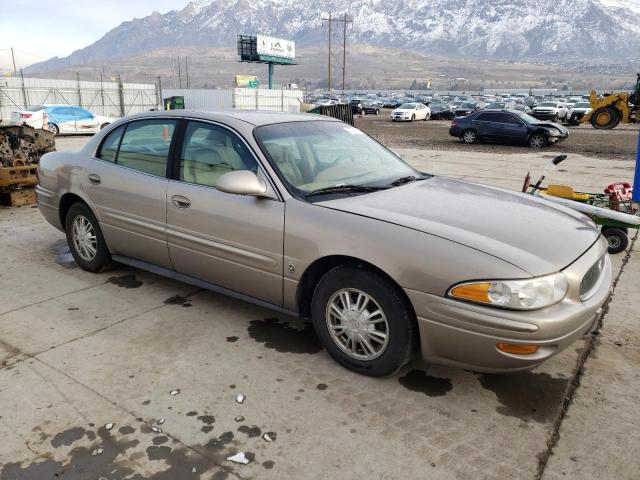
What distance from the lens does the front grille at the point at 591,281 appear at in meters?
2.92

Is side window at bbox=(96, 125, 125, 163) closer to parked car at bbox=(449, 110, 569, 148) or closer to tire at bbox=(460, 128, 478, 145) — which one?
parked car at bbox=(449, 110, 569, 148)

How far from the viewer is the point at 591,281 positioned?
3049mm

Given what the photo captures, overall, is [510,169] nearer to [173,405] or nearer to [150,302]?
[150,302]

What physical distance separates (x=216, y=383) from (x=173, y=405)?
30 cm

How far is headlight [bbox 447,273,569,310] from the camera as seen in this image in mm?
2641

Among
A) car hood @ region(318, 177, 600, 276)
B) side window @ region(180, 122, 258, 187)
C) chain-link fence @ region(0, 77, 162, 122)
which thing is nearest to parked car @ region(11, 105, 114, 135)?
chain-link fence @ region(0, 77, 162, 122)

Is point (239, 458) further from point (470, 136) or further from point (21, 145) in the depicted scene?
point (470, 136)

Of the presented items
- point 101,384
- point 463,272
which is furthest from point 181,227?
point 463,272

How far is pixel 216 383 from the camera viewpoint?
3.14 m

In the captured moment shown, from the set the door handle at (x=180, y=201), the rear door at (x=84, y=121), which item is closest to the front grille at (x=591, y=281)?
the door handle at (x=180, y=201)

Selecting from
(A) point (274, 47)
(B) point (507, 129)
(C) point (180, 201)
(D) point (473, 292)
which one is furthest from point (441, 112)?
(D) point (473, 292)

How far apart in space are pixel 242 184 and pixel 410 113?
3553cm

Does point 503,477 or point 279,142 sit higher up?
point 279,142

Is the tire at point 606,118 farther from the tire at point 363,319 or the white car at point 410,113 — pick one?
the tire at point 363,319
